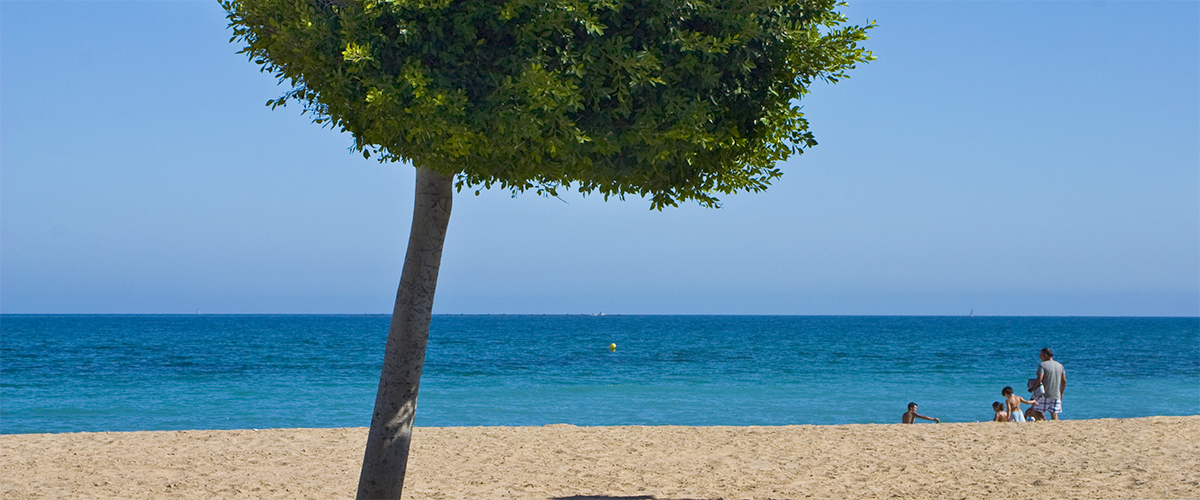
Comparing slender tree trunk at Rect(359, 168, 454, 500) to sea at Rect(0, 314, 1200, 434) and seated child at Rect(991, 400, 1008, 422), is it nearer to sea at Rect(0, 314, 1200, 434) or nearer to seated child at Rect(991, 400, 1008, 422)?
seated child at Rect(991, 400, 1008, 422)

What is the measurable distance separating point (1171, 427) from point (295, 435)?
12400mm

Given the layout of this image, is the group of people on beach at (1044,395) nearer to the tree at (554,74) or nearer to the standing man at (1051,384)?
the standing man at (1051,384)

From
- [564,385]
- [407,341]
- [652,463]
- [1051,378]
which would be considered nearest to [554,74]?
[407,341]

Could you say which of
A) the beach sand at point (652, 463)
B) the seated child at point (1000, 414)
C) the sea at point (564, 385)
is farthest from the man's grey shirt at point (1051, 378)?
the sea at point (564, 385)

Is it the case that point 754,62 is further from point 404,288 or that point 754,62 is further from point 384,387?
point 384,387

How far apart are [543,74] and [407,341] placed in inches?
102

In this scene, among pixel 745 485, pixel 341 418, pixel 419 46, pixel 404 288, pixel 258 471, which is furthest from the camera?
pixel 341 418

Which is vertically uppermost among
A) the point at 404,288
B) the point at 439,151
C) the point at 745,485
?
the point at 439,151

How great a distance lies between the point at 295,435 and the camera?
13.2 metres

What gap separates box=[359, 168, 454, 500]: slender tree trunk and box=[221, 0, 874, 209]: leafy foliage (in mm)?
702

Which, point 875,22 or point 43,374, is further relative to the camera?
point 43,374

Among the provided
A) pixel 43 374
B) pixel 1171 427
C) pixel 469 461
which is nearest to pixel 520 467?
pixel 469 461

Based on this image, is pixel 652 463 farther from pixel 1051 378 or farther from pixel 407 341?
pixel 1051 378

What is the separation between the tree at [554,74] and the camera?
5.43 metres
